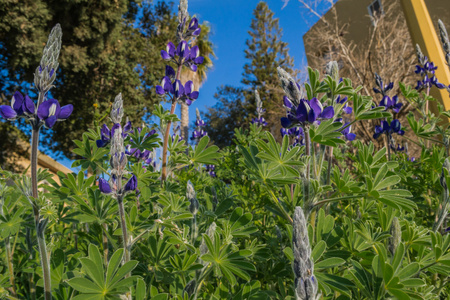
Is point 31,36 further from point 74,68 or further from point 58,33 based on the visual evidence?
point 58,33

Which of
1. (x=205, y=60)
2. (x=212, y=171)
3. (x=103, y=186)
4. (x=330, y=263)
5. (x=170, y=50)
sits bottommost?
(x=330, y=263)

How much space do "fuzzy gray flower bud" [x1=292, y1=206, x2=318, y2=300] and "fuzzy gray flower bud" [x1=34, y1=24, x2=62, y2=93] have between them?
92cm

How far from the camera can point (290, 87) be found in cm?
117

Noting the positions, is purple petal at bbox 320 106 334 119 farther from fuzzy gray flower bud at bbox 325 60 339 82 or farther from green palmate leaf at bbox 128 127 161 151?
green palmate leaf at bbox 128 127 161 151

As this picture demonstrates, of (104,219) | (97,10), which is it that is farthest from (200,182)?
(97,10)

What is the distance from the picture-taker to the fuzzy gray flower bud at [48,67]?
1.09 metres

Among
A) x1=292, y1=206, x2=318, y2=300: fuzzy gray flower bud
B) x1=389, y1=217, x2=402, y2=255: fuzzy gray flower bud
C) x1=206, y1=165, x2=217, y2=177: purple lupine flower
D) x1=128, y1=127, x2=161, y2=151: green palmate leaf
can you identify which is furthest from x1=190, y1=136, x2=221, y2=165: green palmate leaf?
x1=206, y1=165, x2=217, y2=177: purple lupine flower

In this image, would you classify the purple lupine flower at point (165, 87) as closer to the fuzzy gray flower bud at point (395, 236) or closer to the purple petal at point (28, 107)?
the purple petal at point (28, 107)

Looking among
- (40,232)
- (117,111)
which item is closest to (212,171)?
(117,111)

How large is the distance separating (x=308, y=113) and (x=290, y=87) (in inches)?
4.5

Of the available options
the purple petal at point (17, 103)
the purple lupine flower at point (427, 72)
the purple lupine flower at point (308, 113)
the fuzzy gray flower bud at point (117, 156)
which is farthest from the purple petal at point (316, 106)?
the purple lupine flower at point (427, 72)

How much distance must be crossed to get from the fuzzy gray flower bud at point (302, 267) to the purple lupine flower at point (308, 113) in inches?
21.3

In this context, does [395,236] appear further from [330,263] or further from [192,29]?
[192,29]

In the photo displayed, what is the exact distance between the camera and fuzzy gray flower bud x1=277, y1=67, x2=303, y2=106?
115 centimetres
